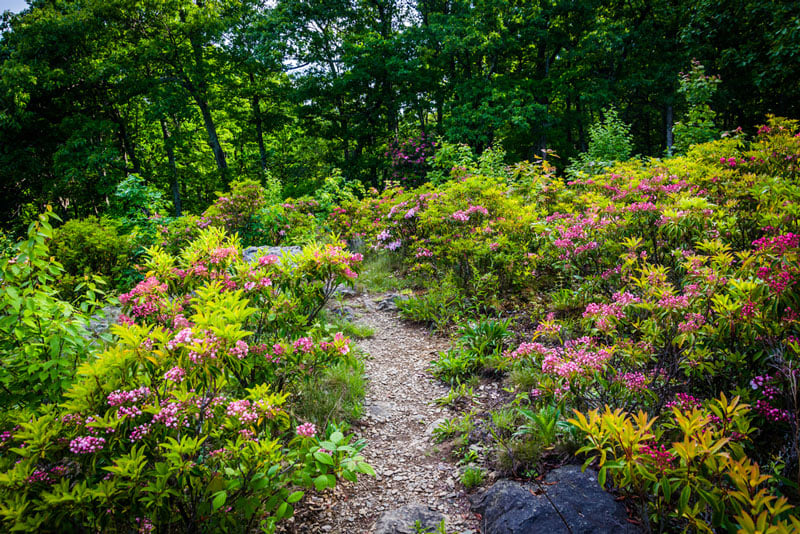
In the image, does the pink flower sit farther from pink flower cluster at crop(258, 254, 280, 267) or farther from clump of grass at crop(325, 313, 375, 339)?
clump of grass at crop(325, 313, 375, 339)

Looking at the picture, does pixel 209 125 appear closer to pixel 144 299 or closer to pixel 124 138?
pixel 124 138

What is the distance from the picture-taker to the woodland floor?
2.27m

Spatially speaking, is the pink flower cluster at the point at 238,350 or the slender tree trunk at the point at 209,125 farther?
the slender tree trunk at the point at 209,125

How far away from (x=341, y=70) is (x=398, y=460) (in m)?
15.3

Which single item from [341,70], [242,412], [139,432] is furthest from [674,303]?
[341,70]

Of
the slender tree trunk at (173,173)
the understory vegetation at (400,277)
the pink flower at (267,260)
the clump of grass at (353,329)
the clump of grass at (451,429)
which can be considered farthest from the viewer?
the slender tree trunk at (173,173)

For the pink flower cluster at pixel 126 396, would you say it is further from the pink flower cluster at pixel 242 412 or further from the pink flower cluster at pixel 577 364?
the pink flower cluster at pixel 577 364

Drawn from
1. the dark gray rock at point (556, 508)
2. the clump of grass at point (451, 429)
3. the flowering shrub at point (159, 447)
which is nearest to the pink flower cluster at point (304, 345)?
the flowering shrub at point (159, 447)

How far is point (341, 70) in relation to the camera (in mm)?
14562

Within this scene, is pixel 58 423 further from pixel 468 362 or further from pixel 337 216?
pixel 337 216

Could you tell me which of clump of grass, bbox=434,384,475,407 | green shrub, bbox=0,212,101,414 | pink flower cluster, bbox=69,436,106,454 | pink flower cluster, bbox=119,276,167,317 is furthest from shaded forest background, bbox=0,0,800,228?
pink flower cluster, bbox=69,436,106,454

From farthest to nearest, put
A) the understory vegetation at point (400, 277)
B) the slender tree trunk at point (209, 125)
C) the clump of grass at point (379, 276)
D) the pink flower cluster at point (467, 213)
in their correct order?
the slender tree trunk at point (209, 125) → the clump of grass at point (379, 276) → the pink flower cluster at point (467, 213) → the understory vegetation at point (400, 277)

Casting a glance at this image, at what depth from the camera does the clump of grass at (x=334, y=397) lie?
3055mm

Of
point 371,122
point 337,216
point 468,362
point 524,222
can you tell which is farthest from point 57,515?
point 371,122
